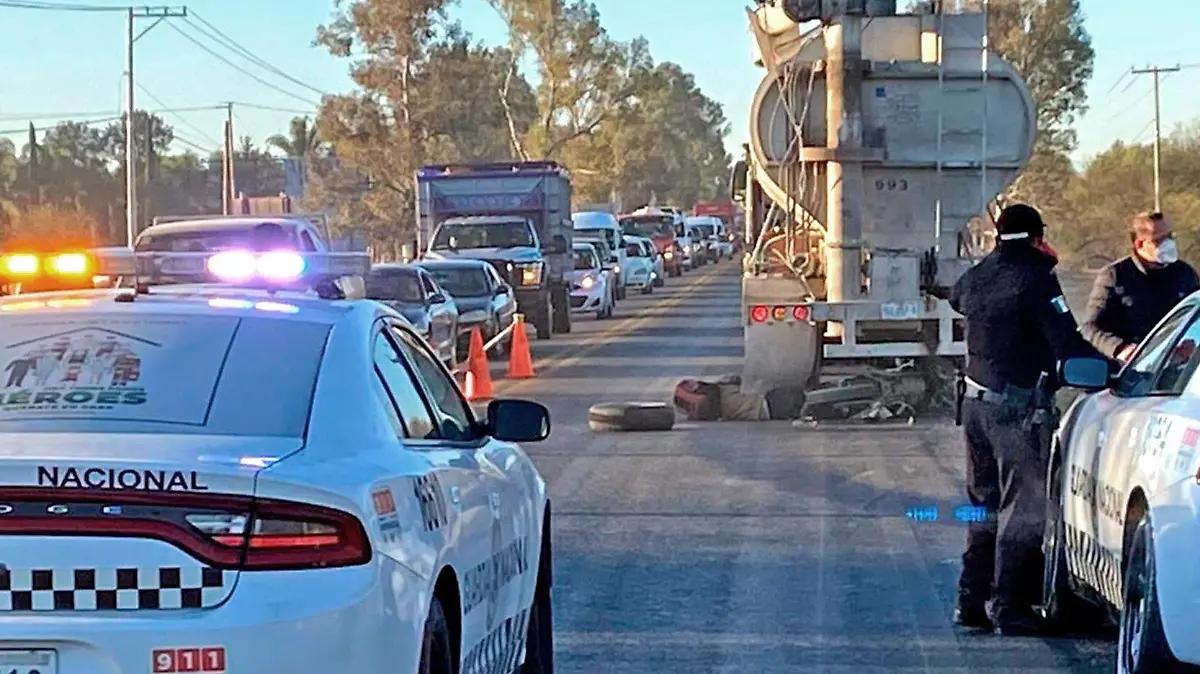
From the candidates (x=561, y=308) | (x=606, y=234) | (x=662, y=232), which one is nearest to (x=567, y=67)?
(x=662, y=232)

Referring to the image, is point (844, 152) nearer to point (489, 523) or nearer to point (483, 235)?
point (489, 523)

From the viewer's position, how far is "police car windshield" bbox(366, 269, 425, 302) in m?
23.1

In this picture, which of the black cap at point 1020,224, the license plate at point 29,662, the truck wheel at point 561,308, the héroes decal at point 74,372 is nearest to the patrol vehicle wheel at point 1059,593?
the black cap at point 1020,224

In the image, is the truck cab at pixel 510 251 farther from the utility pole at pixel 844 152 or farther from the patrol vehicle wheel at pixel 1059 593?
the patrol vehicle wheel at pixel 1059 593

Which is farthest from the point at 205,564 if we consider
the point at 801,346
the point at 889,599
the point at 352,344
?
the point at 801,346

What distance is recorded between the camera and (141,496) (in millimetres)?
4559

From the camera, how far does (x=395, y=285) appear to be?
76.8 feet

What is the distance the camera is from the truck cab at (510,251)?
106ft

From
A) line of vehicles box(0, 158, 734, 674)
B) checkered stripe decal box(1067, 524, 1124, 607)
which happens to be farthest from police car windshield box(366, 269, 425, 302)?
line of vehicles box(0, 158, 734, 674)

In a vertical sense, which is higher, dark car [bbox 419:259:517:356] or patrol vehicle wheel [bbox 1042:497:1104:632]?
dark car [bbox 419:259:517:356]

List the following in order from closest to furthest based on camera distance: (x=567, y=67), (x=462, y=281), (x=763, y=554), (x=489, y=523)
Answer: (x=489, y=523) → (x=763, y=554) → (x=462, y=281) → (x=567, y=67)

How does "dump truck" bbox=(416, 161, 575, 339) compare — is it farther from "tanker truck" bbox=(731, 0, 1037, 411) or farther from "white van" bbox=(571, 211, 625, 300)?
"tanker truck" bbox=(731, 0, 1037, 411)

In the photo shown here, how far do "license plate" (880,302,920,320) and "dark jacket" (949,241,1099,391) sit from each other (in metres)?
9.12

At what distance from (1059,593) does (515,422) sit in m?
3.16
